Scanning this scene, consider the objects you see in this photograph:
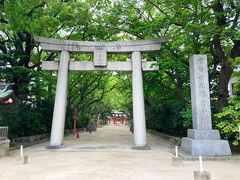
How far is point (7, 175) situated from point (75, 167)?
80.5 inches

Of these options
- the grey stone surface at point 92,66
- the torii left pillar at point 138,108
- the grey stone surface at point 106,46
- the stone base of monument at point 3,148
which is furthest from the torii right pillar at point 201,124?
the stone base of monument at point 3,148

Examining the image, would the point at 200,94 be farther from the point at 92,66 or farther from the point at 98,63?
the point at 92,66

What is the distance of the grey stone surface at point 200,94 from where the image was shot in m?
8.45

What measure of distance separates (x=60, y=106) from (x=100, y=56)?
13.4 feet

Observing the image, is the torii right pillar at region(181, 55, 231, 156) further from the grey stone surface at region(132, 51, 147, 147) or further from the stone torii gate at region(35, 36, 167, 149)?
the stone torii gate at region(35, 36, 167, 149)

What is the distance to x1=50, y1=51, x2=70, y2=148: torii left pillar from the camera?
1056 centimetres

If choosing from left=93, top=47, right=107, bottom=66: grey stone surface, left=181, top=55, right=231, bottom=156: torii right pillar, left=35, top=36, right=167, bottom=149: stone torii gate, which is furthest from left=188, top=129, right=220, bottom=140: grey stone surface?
left=93, top=47, right=107, bottom=66: grey stone surface

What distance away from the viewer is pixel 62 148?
410 inches

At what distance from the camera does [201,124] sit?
8391 millimetres

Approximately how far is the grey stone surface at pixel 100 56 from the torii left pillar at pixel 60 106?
1.97 meters

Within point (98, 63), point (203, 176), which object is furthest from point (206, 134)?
point (98, 63)

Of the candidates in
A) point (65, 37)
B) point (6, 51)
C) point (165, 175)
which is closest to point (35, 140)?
point (6, 51)

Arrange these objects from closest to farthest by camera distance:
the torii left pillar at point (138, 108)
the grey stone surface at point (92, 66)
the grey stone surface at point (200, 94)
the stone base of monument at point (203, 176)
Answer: the stone base of monument at point (203, 176)
the grey stone surface at point (200, 94)
the torii left pillar at point (138, 108)
the grey stone surface at point (92, 66)

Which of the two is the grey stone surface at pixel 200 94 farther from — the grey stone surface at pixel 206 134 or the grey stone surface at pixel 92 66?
the grey stone surface at pixel 92 66
